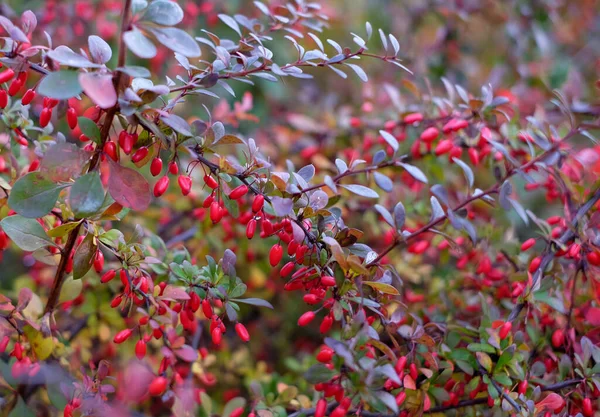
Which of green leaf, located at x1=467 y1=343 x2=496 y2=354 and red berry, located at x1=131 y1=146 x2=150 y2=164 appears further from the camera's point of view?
green leaf, located at x1=467 y1=343 x2=496 y2=354

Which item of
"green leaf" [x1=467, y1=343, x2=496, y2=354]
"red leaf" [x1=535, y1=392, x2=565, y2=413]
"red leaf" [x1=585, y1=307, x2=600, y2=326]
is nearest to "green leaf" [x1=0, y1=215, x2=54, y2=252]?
"green leaf" [x1=467, y1=343, x2=496, y2=354]

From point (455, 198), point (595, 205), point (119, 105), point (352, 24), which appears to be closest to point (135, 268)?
point (119, 105)

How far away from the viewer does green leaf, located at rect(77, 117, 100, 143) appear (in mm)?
838

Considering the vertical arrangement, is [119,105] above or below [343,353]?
above

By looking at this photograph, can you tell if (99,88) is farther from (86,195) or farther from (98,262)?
(98,262)

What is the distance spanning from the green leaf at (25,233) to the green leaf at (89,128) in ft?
0.77

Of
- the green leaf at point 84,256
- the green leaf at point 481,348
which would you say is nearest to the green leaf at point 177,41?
the green leaf at point 84,256

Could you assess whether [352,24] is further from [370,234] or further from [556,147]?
[556,147]

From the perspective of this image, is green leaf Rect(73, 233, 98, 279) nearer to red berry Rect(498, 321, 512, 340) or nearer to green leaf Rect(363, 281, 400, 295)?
green leaf Rect(363, 281, 400, 295)

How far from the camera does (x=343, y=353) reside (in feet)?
2.80

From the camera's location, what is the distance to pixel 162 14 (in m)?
0.79

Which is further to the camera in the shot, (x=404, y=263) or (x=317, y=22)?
(x=404, y=263)

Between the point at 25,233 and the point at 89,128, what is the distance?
0.84 feet

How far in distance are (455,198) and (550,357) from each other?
0.71 m
